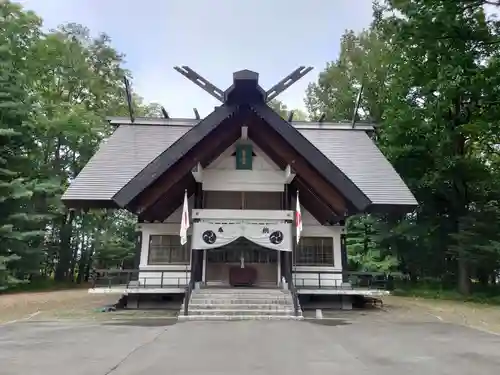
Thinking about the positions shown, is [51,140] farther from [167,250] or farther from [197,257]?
[197,257]

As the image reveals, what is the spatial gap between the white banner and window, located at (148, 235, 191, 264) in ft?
5.67

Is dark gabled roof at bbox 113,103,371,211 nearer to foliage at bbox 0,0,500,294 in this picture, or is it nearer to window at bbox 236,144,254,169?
window at bbox 236,144,254,169

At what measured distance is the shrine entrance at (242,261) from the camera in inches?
560

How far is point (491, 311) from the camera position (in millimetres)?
13117

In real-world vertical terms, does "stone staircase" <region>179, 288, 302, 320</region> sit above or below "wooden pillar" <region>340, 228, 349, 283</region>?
below

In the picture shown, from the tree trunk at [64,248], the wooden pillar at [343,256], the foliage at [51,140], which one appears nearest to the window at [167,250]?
the wooden pillar at [343,256]

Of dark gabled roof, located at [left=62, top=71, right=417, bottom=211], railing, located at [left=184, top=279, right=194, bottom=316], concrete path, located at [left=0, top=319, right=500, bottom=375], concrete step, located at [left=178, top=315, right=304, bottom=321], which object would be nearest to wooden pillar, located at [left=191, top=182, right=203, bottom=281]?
railing, located at [left=184, top=279, right=194, bottom=316]

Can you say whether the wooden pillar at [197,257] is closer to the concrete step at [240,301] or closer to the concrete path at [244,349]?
the concrete step at [240,301]

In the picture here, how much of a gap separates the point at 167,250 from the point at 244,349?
841 cm

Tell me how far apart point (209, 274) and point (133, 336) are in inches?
276

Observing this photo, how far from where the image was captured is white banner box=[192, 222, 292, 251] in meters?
12.6

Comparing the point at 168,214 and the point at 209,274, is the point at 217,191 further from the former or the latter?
the point at 209,274

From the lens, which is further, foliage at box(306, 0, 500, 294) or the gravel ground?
foliage at box(306, 0, 500, 294)

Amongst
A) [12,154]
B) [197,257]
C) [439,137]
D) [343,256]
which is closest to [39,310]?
[197,257]
